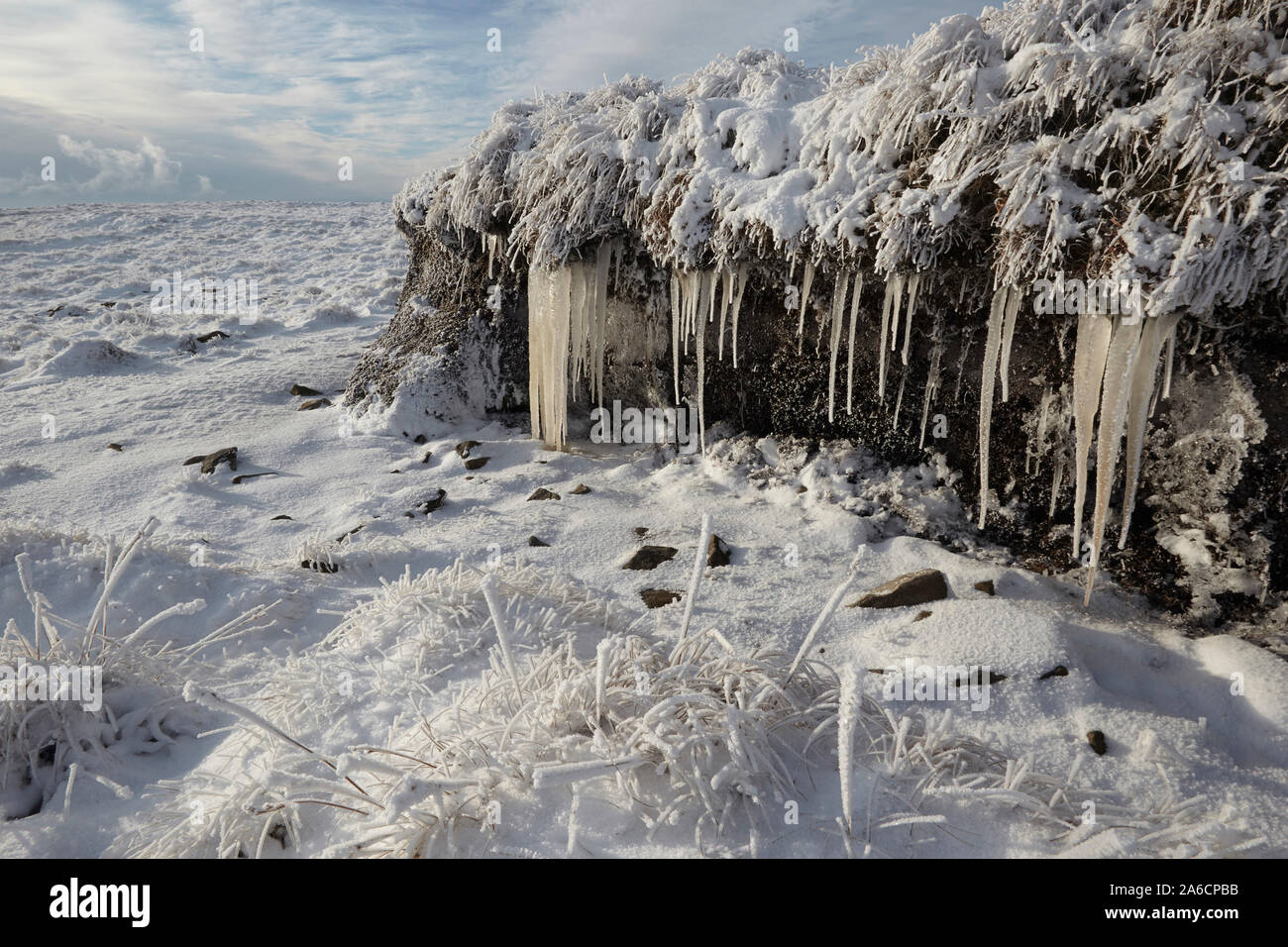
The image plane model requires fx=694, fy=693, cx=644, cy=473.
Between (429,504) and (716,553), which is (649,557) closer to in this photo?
(716,553)

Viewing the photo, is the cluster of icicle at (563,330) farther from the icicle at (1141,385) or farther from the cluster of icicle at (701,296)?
the icicle at (1141,385)

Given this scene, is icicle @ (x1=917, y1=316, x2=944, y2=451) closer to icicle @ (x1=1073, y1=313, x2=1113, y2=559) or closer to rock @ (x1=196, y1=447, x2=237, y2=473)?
icicle @ (x1=1073, y1=313, x2=1113, y2=559)

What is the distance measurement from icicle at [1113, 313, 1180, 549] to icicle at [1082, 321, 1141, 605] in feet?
0.13

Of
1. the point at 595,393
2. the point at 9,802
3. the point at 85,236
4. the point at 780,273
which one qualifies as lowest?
the point at 9,802

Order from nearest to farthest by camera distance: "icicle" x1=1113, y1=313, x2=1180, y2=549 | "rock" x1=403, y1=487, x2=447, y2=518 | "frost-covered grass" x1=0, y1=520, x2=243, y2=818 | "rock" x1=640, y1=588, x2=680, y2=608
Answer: "frost-covered grass" x1=0, y1=520, x2=243, y2=818, "icicle" x1=1113, y1=313, x2=1180, y2=549, "rock" x1=640, y1=588, x2=680, y2=608, "rock" x1=403, y1=487, x2=447, y2=518

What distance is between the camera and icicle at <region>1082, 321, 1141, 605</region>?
9.52 ft

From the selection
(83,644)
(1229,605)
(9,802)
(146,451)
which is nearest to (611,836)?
(9,802)

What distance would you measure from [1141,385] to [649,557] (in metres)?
2.50

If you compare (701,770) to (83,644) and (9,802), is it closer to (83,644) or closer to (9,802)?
(9,802)

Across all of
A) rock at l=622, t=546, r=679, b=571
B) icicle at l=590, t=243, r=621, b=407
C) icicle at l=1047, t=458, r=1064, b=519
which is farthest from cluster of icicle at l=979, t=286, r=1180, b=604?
icicle at l=590, t=243, r=621, b=407

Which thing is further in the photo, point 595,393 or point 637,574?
point 595,393

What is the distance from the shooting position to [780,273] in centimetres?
444

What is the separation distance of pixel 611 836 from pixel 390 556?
9.10ft
